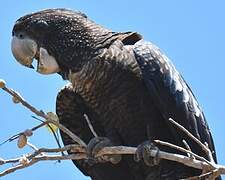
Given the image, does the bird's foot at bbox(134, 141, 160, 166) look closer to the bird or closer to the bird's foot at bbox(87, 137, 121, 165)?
the bird

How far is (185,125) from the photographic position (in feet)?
18.3

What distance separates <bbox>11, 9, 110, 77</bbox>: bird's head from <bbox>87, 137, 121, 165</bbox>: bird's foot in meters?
0.71

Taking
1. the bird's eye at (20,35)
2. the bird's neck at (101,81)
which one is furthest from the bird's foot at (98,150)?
the bird's eye at (20,35)

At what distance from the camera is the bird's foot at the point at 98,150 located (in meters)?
5.41

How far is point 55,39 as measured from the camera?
612 cm

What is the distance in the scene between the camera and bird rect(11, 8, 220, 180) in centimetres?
563

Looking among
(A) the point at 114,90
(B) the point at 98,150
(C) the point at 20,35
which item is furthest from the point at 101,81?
(C) the point at 20,35

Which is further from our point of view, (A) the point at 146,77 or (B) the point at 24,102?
(A) the point at 146,77

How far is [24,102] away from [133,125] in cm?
147

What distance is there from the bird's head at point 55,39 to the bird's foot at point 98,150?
2.32 feet

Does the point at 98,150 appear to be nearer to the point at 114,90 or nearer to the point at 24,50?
the point at 114,90

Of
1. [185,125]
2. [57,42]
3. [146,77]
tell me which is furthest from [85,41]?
[185,125]

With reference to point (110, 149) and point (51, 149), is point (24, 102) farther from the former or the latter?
point (110, 149)

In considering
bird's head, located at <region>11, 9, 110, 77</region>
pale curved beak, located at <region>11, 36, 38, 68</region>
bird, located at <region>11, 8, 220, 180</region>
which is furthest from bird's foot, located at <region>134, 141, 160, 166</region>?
pale curved beak, located at <region>11, 36, 38, 68</region>
